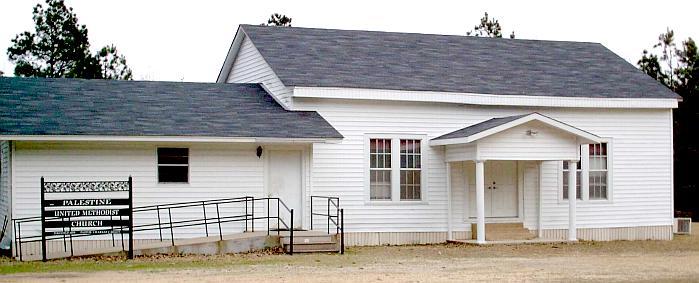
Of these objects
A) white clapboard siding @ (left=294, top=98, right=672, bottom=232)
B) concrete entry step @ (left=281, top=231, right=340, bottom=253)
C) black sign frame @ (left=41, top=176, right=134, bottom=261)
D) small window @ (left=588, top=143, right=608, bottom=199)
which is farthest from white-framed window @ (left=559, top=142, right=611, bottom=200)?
black sign frame @ (left=41, top=176, right=134, bottom=261)

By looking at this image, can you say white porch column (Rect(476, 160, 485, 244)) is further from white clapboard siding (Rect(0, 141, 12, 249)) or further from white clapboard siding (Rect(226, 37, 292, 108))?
white clapboard siding (Rect(0, 141, 12, 249))

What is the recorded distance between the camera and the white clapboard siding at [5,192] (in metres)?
24.1

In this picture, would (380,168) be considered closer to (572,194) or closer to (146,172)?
(572,194)

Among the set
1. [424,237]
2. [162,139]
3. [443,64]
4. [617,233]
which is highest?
[443,64]

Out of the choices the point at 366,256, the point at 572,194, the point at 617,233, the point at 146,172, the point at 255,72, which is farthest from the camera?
the point at 617,233

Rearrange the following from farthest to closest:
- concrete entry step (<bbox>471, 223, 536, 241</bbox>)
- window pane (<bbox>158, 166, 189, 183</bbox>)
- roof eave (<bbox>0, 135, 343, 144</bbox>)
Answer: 1. concrete entry step (<bbox>471, 223, 536, 241</bbox>)
2. window pane (<bbox>158, 166, 189, 183</bbox>)
3. roof eave (<bbox>0, 135, 343, 144</bbox>)

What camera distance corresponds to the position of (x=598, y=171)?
29719 millimetres

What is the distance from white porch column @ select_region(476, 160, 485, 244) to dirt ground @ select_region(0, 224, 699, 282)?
57 centimetres

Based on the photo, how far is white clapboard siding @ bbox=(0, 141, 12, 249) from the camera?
2414cm

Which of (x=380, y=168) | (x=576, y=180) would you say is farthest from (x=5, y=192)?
(x=576, y=180)

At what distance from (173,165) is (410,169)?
606 cm

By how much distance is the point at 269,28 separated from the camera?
2997 centimetres

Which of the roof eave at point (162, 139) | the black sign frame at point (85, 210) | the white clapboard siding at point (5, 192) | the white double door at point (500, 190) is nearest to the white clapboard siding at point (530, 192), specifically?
the white double door at point (500, 190)

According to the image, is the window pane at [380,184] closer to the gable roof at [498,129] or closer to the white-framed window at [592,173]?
the gable roof at [498,129]
